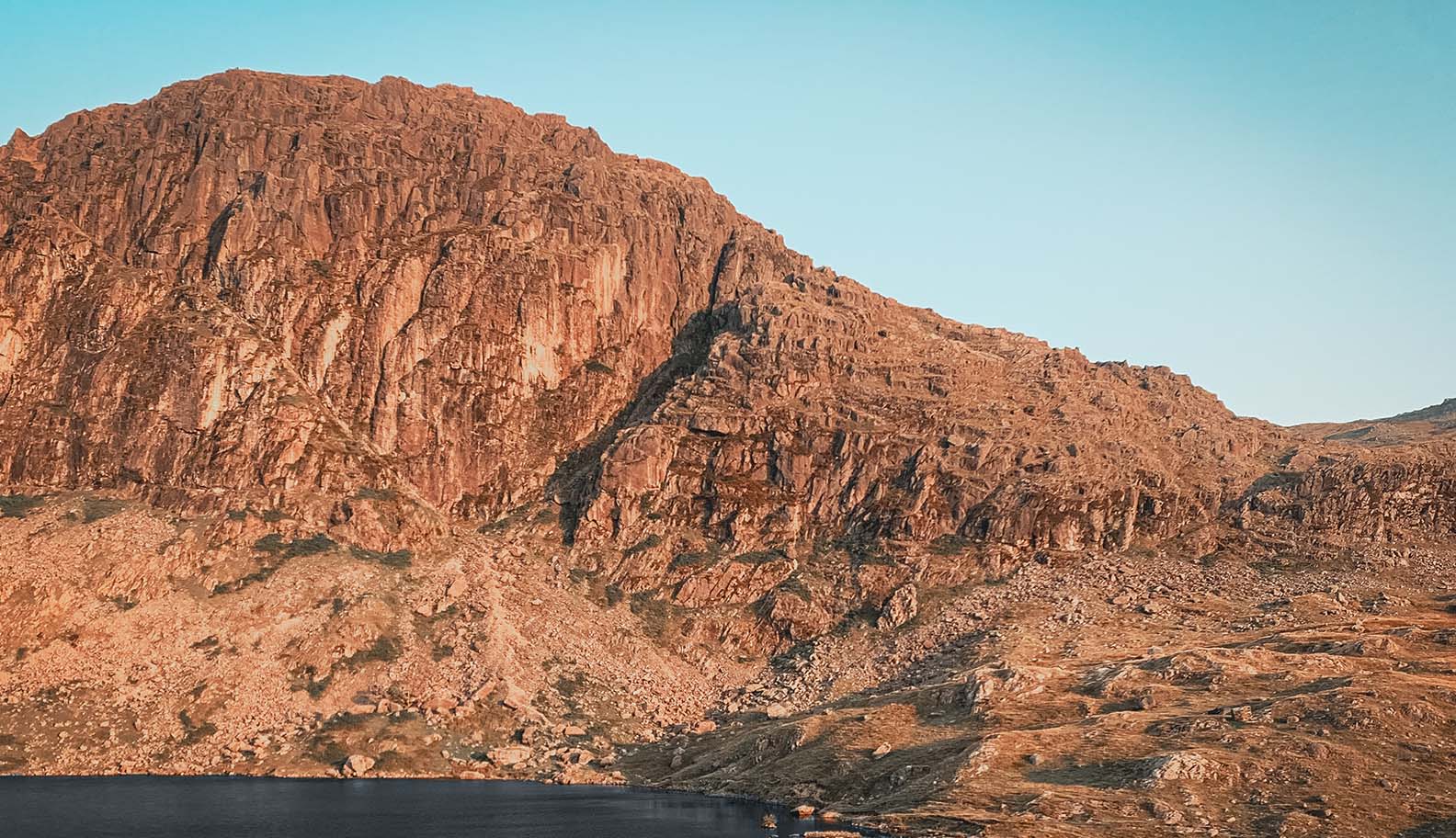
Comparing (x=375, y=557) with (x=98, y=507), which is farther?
(x=375, y=557)

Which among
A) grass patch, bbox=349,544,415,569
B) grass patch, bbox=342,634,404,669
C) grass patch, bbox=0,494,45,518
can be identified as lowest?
grass patch, bbox=342,634,404,669

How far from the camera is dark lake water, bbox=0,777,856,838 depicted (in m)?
113

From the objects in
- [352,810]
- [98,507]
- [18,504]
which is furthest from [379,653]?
[18,504]

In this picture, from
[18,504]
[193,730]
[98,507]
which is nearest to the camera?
[193,730]

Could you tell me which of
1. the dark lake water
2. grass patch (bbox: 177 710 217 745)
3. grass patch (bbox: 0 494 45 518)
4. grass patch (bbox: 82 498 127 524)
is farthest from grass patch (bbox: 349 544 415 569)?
grass patch (bbox: 0 494 45 518)

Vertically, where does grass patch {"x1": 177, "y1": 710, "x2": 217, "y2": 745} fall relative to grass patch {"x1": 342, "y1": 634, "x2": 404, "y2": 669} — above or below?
below

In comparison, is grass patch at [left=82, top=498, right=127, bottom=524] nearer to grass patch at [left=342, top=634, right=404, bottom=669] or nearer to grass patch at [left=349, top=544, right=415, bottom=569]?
grass patch at [left=349, top=544, right=415, bottom=569]

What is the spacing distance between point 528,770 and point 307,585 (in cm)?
5285

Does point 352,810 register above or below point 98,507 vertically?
below

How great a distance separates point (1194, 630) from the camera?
17300 cm

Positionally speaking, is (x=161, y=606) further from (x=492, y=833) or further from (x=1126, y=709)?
(x=1126, y=709)

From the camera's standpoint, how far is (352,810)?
12631 centimetres

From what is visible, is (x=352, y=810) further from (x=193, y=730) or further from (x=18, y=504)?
(x=18, y=504)

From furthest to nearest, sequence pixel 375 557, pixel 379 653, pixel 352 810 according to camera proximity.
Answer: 1. pixel 375 557
2. pixel 379 653
3. pixel 352 810
